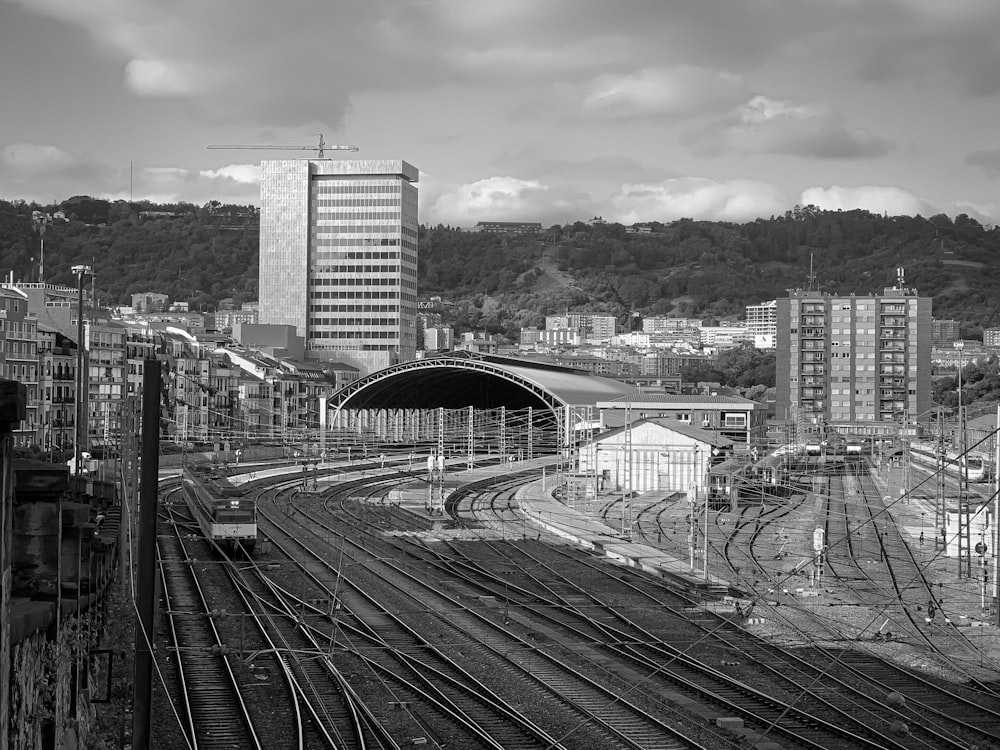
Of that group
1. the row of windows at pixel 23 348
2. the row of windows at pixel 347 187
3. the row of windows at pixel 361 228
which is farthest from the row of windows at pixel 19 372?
the row of windows at pixel 347 187

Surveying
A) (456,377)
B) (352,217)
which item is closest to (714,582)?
(456,377)

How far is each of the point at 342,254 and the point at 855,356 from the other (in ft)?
198

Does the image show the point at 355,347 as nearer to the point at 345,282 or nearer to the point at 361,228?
Answer: the point at 345,282

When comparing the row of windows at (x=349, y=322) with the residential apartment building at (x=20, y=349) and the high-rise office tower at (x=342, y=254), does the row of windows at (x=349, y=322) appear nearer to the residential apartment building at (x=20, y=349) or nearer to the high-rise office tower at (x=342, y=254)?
the high-rise office tower at (x=342, y=254)

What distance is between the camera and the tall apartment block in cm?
12306

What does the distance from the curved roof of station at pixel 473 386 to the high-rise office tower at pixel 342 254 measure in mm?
46555

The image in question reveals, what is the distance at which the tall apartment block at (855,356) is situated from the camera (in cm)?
12306

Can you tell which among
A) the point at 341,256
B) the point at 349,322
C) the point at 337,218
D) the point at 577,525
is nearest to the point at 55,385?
the point at 577,525

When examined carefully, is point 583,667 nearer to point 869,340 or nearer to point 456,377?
point 456,377

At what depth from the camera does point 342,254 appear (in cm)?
15512

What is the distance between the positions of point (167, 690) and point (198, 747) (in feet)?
9.19

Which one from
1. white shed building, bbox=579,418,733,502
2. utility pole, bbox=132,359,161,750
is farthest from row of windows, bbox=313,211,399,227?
utility pole, bbox=132,359,161,750

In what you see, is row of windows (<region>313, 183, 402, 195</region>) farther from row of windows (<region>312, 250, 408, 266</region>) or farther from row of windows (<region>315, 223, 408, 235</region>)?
row of windows (<region>312, 250, 408, 266</region>)

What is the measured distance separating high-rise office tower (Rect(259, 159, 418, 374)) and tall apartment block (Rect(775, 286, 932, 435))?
45.6 metres
